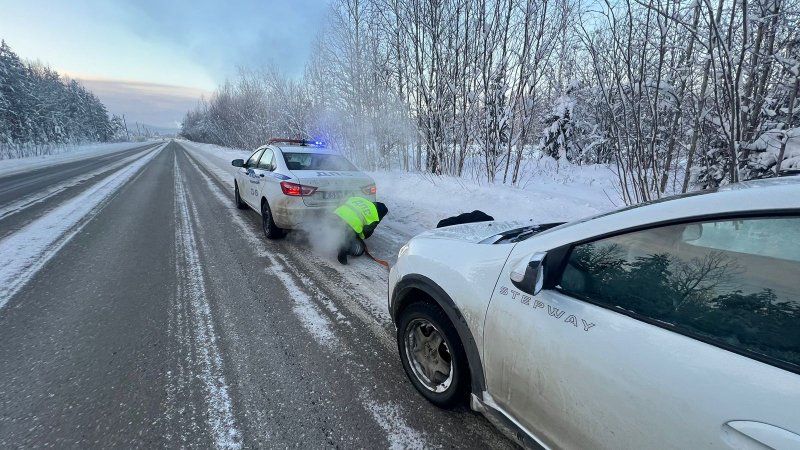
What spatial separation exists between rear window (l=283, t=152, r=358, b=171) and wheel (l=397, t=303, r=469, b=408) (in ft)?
13.1

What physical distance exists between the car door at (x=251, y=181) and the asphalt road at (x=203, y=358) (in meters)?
1.57

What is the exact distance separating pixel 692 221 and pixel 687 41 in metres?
6.34

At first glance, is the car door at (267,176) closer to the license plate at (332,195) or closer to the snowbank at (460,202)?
the license plate at (332,195)

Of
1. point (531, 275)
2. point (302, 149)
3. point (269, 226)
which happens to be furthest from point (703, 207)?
point (302, 149)

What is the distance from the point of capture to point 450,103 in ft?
39.7

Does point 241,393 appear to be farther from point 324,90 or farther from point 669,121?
point 324,90

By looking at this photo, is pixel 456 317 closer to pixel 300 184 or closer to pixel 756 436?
pixel 756 436

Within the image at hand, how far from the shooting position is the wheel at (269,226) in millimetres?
6117

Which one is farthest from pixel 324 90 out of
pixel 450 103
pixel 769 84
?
pixel 769 84

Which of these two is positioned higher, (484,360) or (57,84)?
(57,84)

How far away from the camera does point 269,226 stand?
6188 mm

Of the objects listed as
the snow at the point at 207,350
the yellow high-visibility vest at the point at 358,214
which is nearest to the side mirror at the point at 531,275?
the snow at the point at 207,350

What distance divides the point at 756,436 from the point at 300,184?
5.23m

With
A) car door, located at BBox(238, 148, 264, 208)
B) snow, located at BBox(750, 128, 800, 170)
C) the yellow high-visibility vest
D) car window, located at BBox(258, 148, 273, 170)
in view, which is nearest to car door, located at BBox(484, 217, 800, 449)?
the yellow high-visibility vest
